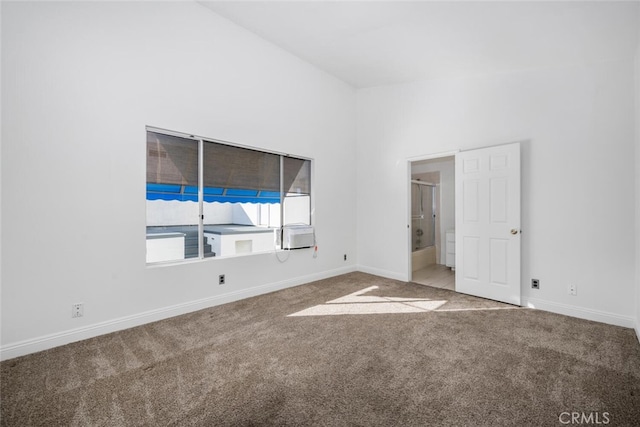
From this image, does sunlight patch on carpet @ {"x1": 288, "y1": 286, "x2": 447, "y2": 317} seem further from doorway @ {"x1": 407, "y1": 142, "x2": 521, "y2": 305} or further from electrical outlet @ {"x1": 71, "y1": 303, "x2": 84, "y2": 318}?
electrical outlet @ {"x1": 71, "y1": 303, "x2": 84, "y2": 318}

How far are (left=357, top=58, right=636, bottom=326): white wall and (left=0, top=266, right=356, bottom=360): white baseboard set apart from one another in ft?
10.7

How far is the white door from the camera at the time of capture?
3.54 m

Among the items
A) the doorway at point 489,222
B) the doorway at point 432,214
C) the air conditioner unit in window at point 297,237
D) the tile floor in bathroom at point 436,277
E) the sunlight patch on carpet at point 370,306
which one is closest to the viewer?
the sunlight patch on carpet at point 370,306

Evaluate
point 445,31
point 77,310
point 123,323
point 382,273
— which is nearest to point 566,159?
point 445,31

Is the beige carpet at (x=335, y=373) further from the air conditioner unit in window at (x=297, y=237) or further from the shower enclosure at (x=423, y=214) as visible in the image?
the shower enclosure at (x=423, y=214)

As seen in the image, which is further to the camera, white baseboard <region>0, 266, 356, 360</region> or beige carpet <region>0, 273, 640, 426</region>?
white baseboard <region>0, 266, 356, 360</region>

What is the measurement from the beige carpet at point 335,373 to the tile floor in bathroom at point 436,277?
1247mm

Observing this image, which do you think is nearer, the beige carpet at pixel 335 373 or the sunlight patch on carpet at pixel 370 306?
the beige carpet at pixel 335 373

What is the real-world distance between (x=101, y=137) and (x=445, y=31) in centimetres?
363

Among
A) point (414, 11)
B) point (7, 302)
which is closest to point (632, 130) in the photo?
point (414, 11)

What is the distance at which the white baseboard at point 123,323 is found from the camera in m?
2.32

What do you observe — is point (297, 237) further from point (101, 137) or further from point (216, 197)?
point (101, 137)

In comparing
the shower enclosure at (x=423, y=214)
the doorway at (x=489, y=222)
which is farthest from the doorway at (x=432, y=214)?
the doorway at (x=489, y=222)

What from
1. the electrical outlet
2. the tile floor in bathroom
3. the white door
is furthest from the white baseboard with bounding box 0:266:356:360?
the white door
